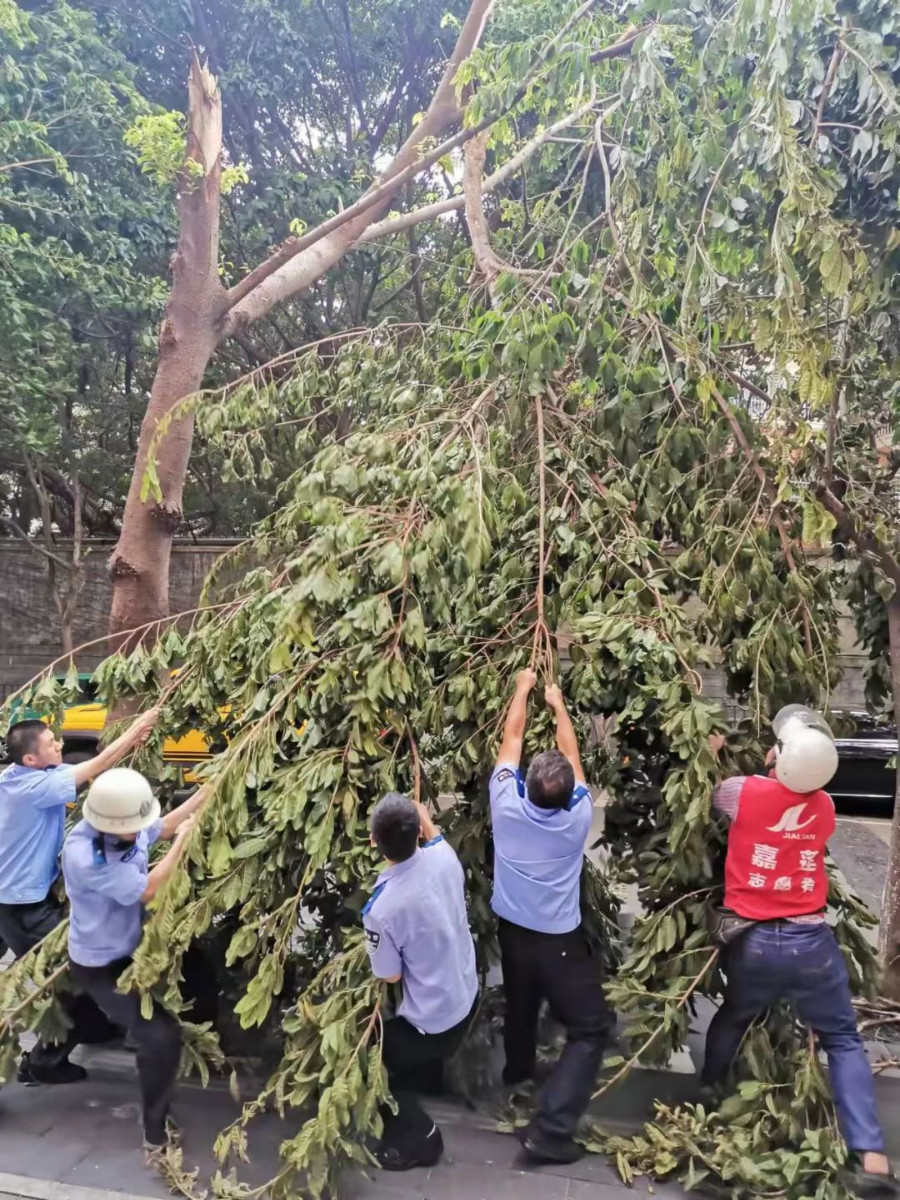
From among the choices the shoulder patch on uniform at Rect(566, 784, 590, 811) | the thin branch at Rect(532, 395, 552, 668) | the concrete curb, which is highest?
the thin branch at Rect(532, 395, 552, 668)

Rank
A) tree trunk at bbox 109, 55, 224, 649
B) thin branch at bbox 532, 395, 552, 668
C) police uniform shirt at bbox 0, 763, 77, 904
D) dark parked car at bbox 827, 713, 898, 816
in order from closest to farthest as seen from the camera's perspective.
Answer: thin branch at bbox 532, 395, 552, 668
police uniform shirt at bbox 0, 763, 77, 904
tree trunk at bbox 109, 55, 224, 649
dark parked car at bbox 827, 713, 898, 816

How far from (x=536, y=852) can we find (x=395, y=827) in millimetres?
617

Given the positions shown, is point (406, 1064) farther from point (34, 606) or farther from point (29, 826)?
point (34, 606)

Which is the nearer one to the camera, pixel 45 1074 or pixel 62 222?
pixel 45 1074

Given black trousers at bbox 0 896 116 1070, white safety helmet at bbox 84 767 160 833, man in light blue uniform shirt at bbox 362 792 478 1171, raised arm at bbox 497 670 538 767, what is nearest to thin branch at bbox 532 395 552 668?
raised arm at bbox 497 670 538 767

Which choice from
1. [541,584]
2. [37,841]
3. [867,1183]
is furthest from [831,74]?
[37,841]

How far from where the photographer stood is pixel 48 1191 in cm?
280

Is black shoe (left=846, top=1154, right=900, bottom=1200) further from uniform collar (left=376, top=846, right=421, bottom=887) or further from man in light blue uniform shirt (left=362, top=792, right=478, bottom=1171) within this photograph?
uniform collar (left=376, top=846, right=421, bottom=887)

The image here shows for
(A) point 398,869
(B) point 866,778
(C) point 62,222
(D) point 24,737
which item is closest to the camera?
(A) point 398,869

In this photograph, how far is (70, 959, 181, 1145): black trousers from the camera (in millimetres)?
2939

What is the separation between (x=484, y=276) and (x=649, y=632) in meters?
2.40

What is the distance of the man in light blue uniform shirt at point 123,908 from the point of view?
285 centimetres

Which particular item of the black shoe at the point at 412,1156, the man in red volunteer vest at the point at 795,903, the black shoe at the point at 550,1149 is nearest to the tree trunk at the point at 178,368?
the black shoe at the point at 412,1156

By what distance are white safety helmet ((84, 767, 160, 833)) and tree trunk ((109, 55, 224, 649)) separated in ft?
5.02
